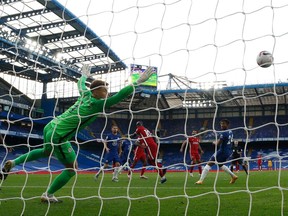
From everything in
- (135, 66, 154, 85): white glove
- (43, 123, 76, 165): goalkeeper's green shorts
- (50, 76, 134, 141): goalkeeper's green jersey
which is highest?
(135, 66, 154, 85): white glove

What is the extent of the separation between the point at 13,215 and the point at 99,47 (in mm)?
20394

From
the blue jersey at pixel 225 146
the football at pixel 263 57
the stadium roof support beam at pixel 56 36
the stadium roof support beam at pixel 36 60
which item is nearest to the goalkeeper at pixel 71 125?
the stadium roof support beam at pixel 36 60

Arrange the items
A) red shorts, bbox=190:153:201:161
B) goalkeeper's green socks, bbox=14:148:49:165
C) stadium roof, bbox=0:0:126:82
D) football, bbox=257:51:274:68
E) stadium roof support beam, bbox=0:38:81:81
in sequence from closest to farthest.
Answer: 1. football, bbox=257:51:274:68
2. goalkeeper's green socks, bbox=14:148:49:165
3. stadium roof support beam, bbox=0:38:81:81
4. red shorts, bbox=190:153:201:161
5. stadium roof, bbox=0:0:126:82

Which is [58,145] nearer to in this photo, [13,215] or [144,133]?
[13,215]

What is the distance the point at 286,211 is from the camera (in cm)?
361

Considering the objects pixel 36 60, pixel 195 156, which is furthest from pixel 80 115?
pixel 195 156

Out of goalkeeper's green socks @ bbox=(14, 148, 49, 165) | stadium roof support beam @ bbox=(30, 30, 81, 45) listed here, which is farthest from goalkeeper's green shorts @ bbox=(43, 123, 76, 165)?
stadium roof support beam @ bbox=(30, 30, 81, 45)

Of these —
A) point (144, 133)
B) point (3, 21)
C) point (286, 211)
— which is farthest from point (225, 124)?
point (3, 21)

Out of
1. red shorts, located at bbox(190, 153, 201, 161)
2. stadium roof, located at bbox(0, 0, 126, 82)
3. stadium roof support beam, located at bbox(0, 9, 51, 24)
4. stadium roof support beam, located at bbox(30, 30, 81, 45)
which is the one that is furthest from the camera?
stadium roof support beam, located at bbox(30, 30, 81, 45)

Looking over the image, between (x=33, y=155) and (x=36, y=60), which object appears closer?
(x=33, y=155)

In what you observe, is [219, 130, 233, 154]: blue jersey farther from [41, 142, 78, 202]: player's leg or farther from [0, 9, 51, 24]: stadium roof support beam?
[0, 9, 51, 24]: stadium roof support beam

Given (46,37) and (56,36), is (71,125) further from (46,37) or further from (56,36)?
(46,37)

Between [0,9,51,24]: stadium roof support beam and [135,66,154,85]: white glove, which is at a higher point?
[0,9,51,24]: stadium roof support beam

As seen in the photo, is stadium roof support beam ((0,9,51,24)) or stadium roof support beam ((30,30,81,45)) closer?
stadium roof support beam ((0,9,51,24))
